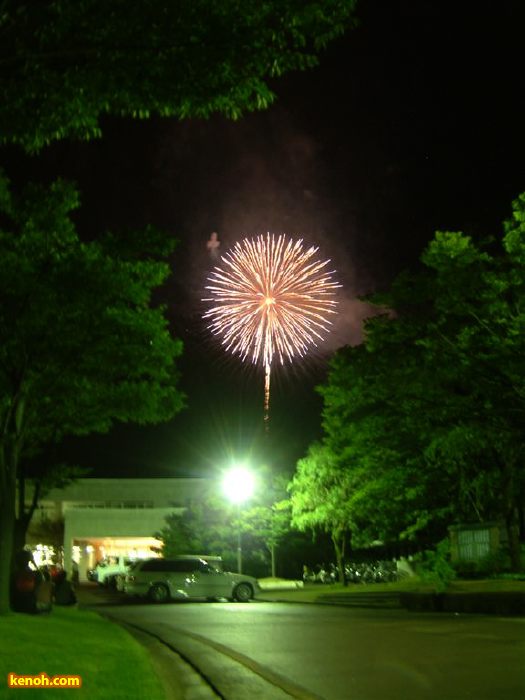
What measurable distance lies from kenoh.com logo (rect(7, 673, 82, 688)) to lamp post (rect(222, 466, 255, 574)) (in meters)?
29.7

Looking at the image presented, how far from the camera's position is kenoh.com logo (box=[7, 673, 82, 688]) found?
29.0 ft

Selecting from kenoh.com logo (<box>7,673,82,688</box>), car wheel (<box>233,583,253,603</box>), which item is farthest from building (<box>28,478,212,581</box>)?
kenoh.com logo (<box>7,673,82,688</box>)

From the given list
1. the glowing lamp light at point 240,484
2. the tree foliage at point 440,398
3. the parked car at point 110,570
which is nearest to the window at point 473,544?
the tree foliage at point 440,398

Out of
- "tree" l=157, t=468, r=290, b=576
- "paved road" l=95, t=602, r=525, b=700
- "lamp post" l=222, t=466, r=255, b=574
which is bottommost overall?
"paved road" l=95, t=602, r=525, b=700

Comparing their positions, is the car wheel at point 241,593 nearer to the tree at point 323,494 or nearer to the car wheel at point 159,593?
the car wheel at point 159,593

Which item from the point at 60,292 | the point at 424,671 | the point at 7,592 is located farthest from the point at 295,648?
the point at 60,292

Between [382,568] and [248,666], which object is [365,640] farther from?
[382,568]

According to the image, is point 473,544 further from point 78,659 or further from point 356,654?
point 78,659

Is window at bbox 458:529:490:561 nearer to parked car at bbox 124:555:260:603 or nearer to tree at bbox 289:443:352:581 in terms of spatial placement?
tree at bbox 289:443:352:581

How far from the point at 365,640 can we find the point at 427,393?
1062cm

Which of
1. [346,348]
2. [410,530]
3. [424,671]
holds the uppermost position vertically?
[346,348]

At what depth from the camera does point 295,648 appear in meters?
14.4

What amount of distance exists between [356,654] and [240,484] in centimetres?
2694

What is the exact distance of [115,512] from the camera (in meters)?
59.8
